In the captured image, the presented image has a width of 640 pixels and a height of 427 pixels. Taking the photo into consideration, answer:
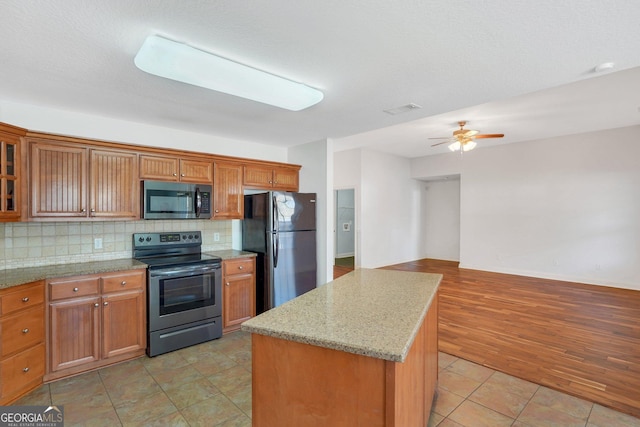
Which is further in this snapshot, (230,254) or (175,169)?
(230,254)

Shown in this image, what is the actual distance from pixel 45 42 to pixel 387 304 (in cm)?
248

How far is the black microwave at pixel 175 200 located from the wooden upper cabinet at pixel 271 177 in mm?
563

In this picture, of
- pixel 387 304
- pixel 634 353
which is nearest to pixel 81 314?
pixel 387 304

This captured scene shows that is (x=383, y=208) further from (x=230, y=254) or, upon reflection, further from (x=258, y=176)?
(x=230, y=254)

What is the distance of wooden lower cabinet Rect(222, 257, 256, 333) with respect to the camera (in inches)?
135

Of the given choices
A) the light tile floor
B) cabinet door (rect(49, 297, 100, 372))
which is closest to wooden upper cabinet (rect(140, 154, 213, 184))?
cabinet door (rect(49, 297, 100, 372))

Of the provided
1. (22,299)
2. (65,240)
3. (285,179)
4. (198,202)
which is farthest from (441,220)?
(22,299)

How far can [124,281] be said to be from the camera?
9.12 feet

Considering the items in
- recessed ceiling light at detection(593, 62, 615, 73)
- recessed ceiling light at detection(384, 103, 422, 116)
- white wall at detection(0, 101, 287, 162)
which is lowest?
white wall at detection(0, 101, 287, 162)

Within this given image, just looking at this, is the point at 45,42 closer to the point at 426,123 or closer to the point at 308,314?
the point at 308,314

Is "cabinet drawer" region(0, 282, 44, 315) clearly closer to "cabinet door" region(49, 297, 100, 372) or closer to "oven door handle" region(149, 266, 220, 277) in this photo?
"cabinet door" region(49, 297, 100, 372)

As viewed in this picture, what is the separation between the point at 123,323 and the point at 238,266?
120cm

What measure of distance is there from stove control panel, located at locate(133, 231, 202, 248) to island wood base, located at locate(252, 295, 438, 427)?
251 centimetres

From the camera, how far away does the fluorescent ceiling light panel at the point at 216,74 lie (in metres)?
1.79
